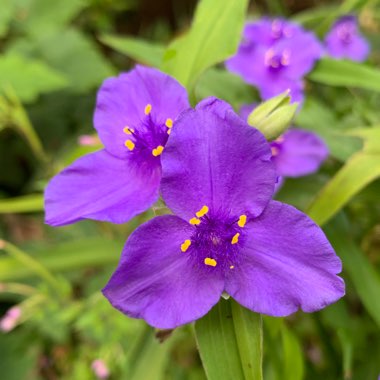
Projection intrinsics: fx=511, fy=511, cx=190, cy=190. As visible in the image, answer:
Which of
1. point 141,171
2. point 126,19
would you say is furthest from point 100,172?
point 126,19

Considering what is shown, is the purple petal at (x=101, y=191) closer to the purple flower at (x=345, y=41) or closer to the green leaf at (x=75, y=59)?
the purple flower at (x=345, y=41)

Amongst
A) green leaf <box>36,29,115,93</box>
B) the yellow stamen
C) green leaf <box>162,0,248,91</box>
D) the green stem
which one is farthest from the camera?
green leaf <box>36,29,115,93</box>

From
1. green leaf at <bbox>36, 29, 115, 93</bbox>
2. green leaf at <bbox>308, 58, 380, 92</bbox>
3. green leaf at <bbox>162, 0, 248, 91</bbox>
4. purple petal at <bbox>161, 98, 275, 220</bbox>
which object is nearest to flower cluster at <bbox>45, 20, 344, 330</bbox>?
purple petal at <bbox>161, 98, 275, 220</bbox>

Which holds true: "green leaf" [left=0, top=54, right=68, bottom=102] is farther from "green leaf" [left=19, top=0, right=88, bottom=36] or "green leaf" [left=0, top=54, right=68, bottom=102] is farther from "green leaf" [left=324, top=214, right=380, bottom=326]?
"green leaf" [left=324, top=214, right=380, bottom=326]

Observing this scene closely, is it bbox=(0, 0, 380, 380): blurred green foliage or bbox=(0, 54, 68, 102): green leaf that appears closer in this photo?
bbox=(0, 0, 380, 380): blurred green foliage

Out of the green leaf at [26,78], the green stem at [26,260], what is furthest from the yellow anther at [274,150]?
the green leaf at [26,78]

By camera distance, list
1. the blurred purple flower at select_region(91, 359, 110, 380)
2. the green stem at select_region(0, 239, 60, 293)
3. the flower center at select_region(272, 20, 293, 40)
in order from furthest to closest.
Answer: the flower center at select_region(272, 20, 293, 40) < the blurred purple flower at select_region(91, 359, 110, 380) < the green stem at select_region(0, 239, 60, 293)

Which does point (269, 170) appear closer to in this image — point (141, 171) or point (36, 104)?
point (141, 171)

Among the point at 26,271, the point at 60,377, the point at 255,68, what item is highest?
the point at 255,68
